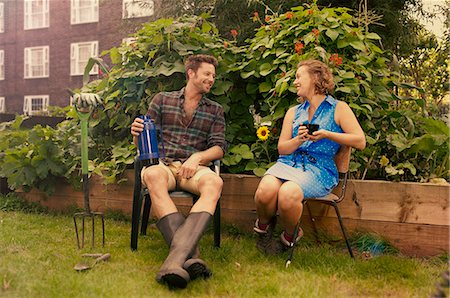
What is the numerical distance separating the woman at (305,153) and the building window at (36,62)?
19.0 m

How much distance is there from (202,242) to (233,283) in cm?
82

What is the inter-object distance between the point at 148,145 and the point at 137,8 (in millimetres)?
8537

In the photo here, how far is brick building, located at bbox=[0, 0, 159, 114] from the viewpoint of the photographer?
56.3ft

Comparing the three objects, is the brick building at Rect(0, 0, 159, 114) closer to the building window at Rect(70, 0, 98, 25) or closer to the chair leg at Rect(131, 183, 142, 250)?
the building window at Rect(70, 0, 98, 25)

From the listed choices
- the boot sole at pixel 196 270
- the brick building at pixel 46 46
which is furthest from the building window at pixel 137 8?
the boot sole at pixel 196 270

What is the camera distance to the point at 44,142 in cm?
388

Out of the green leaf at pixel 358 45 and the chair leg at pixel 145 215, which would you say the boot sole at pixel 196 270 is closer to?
the chair leg at pixel 145 215

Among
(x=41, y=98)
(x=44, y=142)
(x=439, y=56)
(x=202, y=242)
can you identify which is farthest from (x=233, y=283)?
(x=41, y=98)

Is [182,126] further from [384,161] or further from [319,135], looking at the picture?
[384,161]

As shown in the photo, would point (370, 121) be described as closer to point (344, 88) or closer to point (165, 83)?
point (344, 88)

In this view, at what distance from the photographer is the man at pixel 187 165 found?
2250mm

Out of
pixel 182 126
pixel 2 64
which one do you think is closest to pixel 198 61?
pixel 182 126

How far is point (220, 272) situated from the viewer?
8.00 ft

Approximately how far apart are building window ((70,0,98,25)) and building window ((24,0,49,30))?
0.98 metres
